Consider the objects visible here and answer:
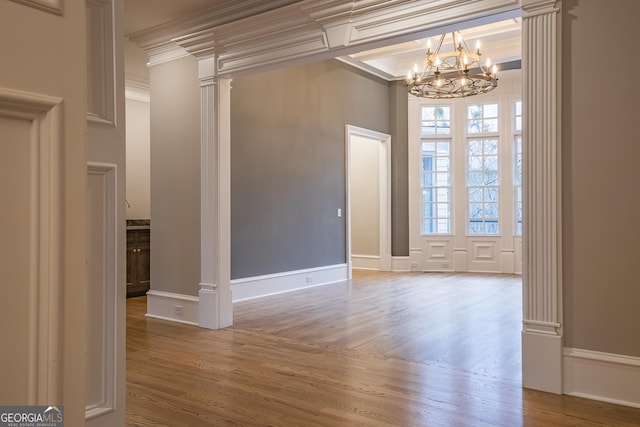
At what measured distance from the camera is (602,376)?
9.39ft

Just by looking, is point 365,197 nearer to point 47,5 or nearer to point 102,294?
point 102,294

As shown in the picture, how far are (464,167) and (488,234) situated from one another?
1288mm

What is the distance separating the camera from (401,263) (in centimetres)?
926

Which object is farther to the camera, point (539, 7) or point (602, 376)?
point (539, 7)

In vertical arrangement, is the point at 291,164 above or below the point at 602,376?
above

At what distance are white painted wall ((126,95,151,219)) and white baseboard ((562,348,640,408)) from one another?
6495mm

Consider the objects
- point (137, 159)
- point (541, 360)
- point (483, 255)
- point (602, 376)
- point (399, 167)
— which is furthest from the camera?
point (399, 167)

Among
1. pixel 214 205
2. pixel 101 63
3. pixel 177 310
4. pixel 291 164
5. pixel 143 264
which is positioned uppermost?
pixel 291 164

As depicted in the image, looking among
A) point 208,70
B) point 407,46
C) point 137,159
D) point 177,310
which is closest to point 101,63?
point 208,70

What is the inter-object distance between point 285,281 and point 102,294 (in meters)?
5.10

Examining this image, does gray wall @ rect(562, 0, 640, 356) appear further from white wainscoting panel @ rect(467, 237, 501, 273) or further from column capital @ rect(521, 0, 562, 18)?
white wainscoting panel @ rect(467, 237, 501, 273)

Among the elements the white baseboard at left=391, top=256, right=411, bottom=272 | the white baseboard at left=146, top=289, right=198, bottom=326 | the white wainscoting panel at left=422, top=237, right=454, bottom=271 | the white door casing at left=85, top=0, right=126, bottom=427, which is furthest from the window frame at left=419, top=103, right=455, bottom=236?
the white door casing at left=85, top=0, right=126, bottom=427

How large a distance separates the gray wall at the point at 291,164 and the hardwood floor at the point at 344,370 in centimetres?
100

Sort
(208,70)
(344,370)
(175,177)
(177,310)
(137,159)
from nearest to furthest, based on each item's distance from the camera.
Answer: (344,370)
(208,70)
(177,310)
(175,177)
(137,159)
